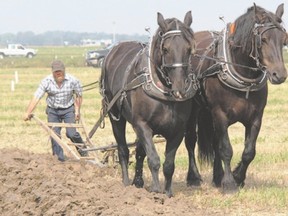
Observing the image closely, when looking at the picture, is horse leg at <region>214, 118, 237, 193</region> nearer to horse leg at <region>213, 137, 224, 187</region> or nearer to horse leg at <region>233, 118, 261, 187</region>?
horse leg at <region>233, 118, 261, 187</region>

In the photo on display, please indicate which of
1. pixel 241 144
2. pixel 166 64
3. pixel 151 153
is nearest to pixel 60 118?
pixel 151 153

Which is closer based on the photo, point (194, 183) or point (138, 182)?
point (138, 182)

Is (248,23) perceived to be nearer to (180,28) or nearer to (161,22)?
(180,28)

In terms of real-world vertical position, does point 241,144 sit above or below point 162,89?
below

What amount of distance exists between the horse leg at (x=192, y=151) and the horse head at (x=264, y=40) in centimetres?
141

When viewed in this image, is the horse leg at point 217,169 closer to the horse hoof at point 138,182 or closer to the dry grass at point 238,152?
the dry grass at point 238,152

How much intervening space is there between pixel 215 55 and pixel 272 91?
662 inches

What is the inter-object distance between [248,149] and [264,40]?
1.42m

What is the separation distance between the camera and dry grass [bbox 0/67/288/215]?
7.69 m

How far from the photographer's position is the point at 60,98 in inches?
396

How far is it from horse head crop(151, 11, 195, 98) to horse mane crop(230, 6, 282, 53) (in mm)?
690

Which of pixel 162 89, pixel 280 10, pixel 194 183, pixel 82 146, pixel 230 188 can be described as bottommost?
pixel 194 183

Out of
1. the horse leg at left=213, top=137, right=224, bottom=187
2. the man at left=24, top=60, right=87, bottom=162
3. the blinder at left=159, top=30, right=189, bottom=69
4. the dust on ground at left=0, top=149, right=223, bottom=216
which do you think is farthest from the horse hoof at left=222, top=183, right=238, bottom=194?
the man at left=24, top=60, right=87, bottom=162

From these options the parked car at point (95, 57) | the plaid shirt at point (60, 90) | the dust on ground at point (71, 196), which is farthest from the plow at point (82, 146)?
the parked car at point (95, 57)
